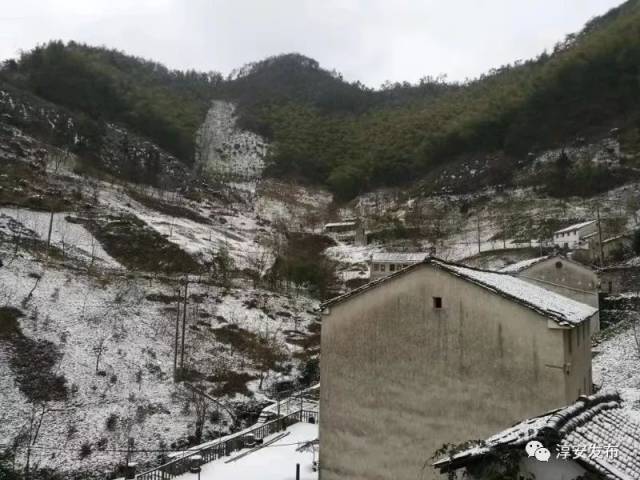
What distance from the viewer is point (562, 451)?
17.4 feet

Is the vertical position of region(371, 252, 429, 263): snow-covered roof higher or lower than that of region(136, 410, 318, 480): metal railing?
higher

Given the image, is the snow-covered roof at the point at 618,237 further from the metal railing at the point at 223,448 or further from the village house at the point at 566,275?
the metal railing at the point at 223,448

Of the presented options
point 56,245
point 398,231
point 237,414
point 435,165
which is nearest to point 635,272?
point 237,414

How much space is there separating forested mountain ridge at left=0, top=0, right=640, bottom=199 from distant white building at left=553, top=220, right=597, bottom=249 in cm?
1695

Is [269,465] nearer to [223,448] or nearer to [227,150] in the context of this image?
[223,448]

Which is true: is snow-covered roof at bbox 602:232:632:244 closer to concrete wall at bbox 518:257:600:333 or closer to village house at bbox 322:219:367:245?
concrete wall at bbox 518:257:600:333

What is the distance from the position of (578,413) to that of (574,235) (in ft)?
121

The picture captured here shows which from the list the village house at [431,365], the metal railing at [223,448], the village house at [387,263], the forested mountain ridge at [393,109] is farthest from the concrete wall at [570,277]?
the forested mountain ridge at [393,109]

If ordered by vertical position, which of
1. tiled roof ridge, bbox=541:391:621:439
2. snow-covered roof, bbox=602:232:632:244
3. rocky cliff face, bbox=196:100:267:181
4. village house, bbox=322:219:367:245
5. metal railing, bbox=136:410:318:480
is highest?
rocky cliff face, bbox=196:100:267:181

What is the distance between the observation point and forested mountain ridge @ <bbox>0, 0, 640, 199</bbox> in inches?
2717

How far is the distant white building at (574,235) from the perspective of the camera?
38.7 metres

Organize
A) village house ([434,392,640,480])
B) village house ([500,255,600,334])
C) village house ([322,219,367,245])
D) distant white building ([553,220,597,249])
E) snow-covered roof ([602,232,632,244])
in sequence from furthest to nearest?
village house ([322,219,367,245]), distant white building ([553,220,597,249]), snow-covered roof ([602,232,632,244]), village house ([500,255,600,334]), village house ([434,392,640,480])

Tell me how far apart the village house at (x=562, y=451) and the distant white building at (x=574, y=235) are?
35559 mm

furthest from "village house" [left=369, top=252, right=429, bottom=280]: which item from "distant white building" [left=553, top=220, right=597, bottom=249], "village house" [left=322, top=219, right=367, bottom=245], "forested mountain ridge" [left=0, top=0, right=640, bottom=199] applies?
"forested mountain ridge" [left=0, top=0, right=640, bottom=199]
